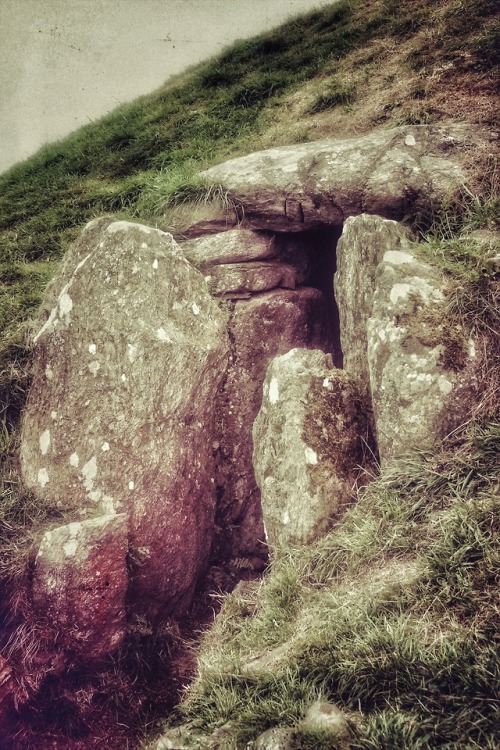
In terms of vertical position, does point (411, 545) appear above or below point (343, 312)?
below

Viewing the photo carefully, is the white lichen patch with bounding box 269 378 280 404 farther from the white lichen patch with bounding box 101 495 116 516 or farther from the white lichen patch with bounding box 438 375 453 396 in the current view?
the white lichen patch with bounding box 101 495 116 516

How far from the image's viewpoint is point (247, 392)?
5.77 metres

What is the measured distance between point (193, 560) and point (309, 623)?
1922 millimetres

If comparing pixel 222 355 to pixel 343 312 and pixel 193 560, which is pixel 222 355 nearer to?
pixel 343 312

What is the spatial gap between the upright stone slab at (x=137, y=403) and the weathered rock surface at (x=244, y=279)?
26 centimetres

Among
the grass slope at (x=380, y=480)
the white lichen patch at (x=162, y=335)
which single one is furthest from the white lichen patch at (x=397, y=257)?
the white lichen patch at (x=162, y=335)

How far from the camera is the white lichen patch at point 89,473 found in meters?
5.02

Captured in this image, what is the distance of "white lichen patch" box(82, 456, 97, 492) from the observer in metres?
5.02

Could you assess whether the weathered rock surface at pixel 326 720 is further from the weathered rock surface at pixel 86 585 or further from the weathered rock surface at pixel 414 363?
the weathered rock surface at pixel 86 585

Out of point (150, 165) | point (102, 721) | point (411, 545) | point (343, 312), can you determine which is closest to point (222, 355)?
point (343, 312)

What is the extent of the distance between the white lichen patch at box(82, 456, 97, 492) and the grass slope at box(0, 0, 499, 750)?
0.45 m

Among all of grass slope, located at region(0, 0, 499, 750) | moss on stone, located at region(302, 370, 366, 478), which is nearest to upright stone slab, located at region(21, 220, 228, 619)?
grass slope, located at region(0, 0, 499, 750)

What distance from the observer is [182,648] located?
471cm

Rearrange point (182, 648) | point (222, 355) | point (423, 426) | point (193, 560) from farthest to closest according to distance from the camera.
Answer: point (222, 355)
point (193, 560)
point (182, 648)
point (423, 426)
